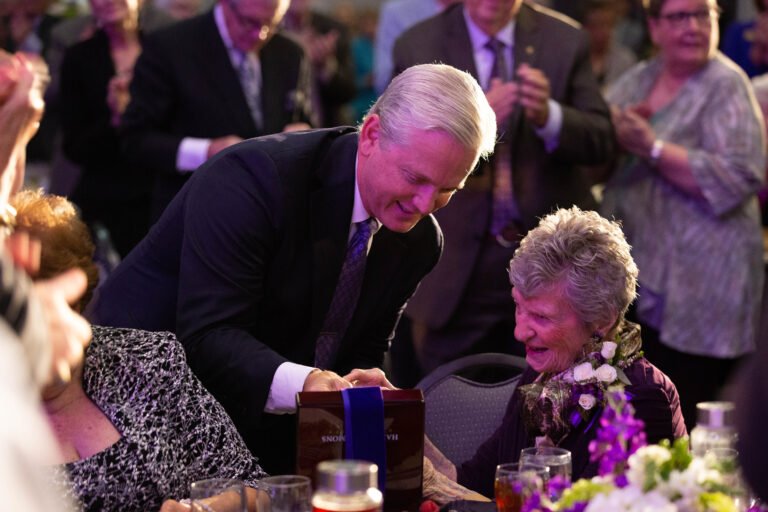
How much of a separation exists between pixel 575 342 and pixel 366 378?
1.81 feet

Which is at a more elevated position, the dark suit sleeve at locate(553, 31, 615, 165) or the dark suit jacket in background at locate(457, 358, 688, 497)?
the dark suit sleeve at locate(553, 31, 615, 165)

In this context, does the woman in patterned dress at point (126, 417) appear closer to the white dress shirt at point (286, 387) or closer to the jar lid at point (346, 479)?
the white dress shirt at point (286, 387)

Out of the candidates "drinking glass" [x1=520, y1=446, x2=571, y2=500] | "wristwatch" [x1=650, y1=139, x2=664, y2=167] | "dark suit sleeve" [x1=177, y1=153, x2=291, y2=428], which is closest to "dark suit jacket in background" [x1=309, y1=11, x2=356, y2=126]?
"wristwatch" [x1=650, y1=139, x2=664, y2=167]

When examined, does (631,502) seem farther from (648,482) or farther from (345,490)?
(345,490)

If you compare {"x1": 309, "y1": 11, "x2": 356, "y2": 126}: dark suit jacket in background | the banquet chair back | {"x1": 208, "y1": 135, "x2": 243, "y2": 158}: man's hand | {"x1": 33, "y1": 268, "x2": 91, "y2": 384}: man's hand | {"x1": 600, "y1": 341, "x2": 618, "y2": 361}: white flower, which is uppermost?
{"x1": 309, "y1": 11, "x2": 356, "y2": 126}: dark suit jacket in background

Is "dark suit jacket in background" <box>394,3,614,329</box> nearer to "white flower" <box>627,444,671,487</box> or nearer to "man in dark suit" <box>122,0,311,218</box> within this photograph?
"man in dark suit" <box>122,0,311,218</box>

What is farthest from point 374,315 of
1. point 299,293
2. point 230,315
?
point 230,315

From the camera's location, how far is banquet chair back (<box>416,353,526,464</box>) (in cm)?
341

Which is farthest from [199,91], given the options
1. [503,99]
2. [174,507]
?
[174,507]

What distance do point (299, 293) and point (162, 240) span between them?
0.40 metres

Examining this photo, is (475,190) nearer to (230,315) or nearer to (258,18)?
(258,18)

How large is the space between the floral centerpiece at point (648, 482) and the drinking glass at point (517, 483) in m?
0.25

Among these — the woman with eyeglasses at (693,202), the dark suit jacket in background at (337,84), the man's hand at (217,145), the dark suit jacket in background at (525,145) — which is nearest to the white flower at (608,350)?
the dark suit jacket in background at (525,145)

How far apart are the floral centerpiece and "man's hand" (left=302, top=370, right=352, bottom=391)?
0.78 metres
